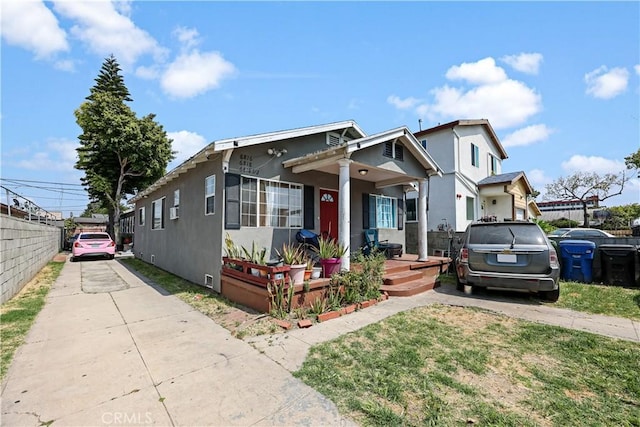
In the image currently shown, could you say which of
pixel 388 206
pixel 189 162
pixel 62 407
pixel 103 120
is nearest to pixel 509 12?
pixel 388 206

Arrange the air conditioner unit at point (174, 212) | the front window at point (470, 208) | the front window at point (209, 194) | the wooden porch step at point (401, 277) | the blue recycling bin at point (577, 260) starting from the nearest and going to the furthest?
the wooden porch step at point (401, 277) → the front window at point (209, 194) → the blue recycling bin at point (577, 260) → the air conditioner unit at point (174, 212) → the front window at point (470, 208)

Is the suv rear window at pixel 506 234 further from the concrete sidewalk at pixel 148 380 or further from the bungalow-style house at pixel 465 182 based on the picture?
the bungalow-style house at pixel 465 182

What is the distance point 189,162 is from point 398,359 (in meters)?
6.84

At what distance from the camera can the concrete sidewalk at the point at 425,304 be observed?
12.3 ft

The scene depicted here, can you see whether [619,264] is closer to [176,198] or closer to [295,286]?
[295,286]

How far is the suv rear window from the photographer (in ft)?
18.9

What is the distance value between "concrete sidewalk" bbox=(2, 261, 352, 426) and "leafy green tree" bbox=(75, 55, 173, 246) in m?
19.8

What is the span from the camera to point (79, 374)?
3.16 m

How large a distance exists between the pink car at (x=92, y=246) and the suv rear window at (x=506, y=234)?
1733 centimetres

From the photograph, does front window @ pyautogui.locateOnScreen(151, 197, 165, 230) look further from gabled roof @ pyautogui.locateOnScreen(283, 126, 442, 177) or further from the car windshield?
gabled roof @ pyautogui.locateOnScreen(283, 126, 442, 177)

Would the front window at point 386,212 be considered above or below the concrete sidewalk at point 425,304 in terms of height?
above

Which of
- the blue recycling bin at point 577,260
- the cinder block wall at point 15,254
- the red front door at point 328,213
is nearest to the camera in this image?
the cinder block wall at point 15,254

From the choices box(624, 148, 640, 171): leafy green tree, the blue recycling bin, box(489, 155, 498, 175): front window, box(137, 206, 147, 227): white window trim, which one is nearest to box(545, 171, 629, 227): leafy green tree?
box(624, 148, 640, 171): leafy green tree

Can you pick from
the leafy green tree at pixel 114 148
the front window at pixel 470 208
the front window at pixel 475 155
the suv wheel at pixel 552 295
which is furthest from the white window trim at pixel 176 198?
the leafy green tree at pixel 114 148
